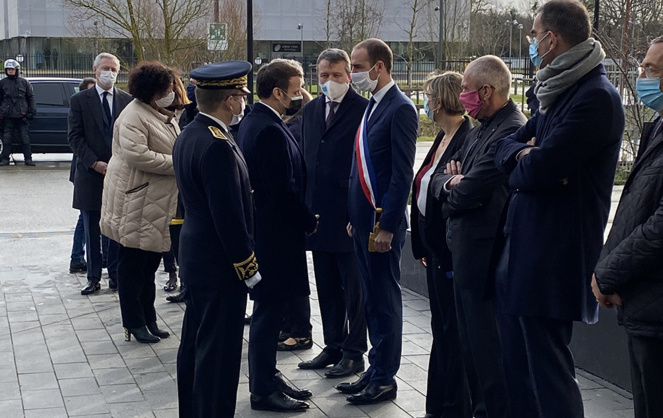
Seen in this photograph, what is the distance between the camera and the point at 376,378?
19.2 feet

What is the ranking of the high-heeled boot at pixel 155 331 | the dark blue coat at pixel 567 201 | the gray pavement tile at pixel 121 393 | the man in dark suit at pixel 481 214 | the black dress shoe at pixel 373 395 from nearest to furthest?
the dark blue coat at pixel 567 201 → the man in dark suit at pixel 481 214 → the black dress shoe at pixel 373 395 → the gray pavement tile at pixel 121 393 → the high-heeled boot at pixel 155 331

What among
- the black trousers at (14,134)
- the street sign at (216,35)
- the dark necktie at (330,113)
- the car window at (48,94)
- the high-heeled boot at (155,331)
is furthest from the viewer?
the car window at (48,94)

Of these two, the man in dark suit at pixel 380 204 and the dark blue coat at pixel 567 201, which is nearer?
the dark blue coat at pixel 567 201

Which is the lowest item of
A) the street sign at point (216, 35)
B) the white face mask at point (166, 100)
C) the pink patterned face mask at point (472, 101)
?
the white face mask at point (166, 100)

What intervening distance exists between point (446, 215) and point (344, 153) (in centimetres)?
166

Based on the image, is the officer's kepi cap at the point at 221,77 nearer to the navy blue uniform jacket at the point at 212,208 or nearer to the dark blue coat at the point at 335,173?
the navy blue uniform jacket at the point at 212,208

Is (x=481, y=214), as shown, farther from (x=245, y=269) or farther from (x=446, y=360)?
(x=245, y=269)

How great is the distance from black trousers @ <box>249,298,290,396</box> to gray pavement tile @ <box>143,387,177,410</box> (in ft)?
1.71

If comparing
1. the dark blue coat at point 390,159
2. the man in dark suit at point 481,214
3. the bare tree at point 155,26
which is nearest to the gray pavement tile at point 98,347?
the dark blue coat at point 390,159

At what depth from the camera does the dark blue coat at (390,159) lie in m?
5.73

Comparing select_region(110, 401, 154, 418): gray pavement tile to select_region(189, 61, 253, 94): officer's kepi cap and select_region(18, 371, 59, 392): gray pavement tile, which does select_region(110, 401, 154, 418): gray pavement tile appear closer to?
select_region(18, 371, 59, 392): gray pavement tile

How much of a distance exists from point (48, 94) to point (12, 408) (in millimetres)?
16320

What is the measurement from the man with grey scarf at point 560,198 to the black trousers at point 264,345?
182 cm

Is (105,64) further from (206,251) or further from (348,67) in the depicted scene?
(206,251)
